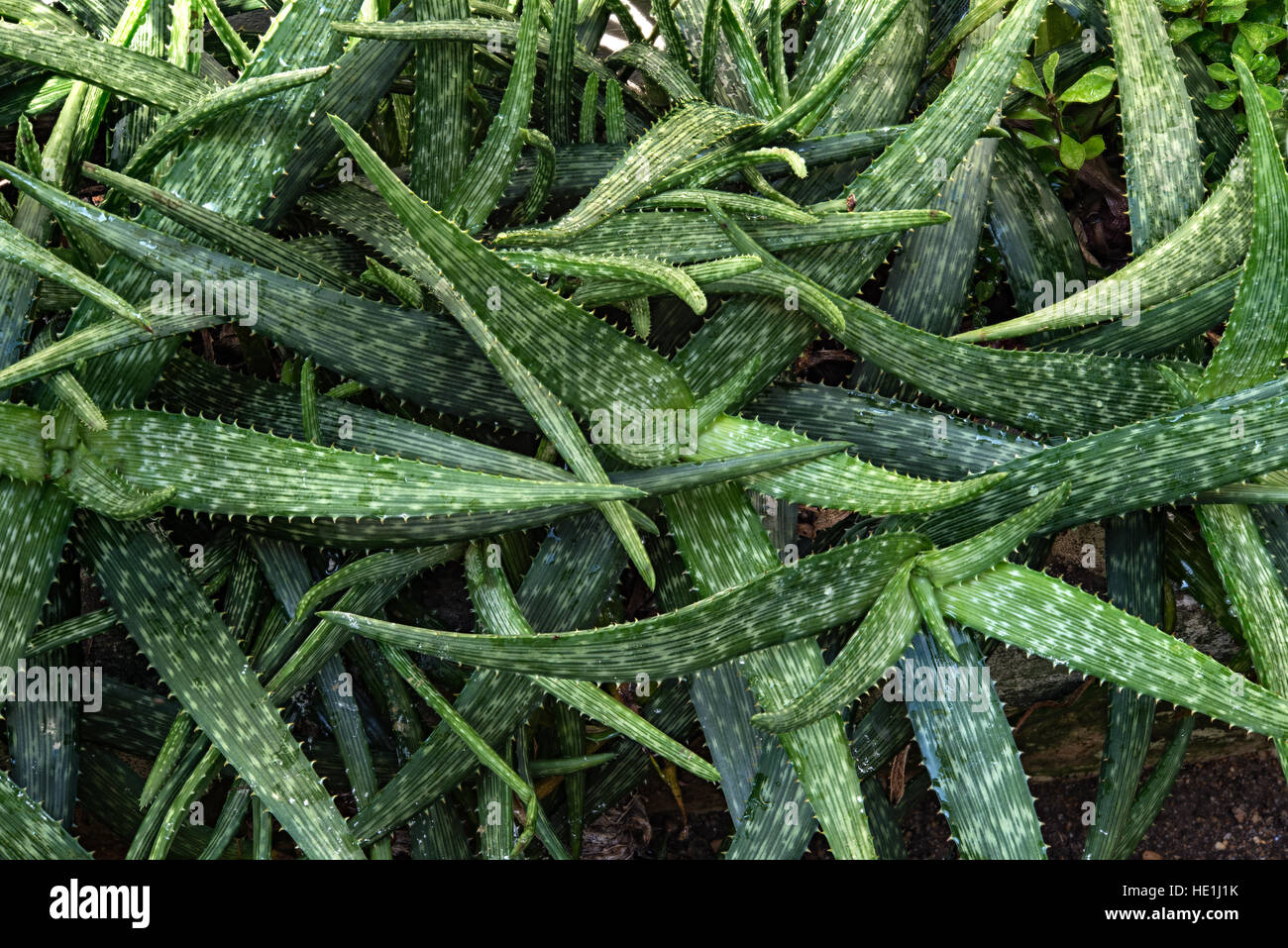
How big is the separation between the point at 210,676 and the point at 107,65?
0.48m

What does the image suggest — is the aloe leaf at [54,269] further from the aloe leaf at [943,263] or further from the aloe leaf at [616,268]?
the aloe leaf at [943,263]

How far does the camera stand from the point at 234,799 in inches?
34.4

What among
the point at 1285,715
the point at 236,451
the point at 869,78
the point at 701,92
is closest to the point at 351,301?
the point at 236,451

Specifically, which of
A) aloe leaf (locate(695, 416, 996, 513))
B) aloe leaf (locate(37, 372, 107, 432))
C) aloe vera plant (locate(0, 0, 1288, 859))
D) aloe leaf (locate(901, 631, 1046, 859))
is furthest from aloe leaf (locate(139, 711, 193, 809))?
aloe leaf (locate(901, 631, 1046, 859))

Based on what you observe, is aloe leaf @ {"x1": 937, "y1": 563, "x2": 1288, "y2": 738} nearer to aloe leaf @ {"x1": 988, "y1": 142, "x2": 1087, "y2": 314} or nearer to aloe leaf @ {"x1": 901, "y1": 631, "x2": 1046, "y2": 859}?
aloe leaf @ {"x1": 901, "y1": 631, "x2": 1046, "y2": 859}

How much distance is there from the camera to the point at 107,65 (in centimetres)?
82

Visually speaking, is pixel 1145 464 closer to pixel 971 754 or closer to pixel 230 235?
pixel 971 754

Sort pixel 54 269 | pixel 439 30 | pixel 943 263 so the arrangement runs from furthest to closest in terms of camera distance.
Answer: pixel 943 263, pixel 439 30, pixel 54 269

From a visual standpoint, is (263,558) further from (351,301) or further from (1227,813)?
(1227,813)

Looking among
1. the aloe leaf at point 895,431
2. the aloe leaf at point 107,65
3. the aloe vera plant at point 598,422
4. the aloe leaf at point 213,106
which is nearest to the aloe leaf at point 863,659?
the aloe vera plant at point 598,422

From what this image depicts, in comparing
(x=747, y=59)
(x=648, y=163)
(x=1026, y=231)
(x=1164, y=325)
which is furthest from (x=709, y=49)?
(x=1164, y=325)

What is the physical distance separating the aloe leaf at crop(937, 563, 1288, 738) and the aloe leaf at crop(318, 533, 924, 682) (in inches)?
2.6

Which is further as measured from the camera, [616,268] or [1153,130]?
[1153,130]

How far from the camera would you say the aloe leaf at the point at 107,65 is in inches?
31.2
